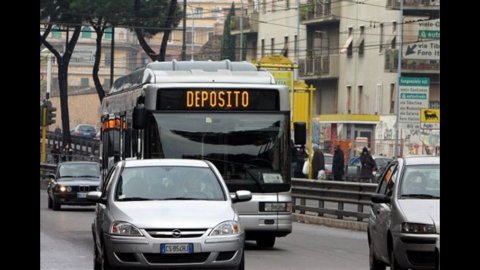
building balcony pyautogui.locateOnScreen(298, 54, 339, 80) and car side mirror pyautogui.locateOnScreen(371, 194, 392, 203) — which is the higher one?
building balcony pyautogui.locateOnScreen(298, 54, 339, 80)

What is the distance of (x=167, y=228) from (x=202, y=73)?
7293 millimetres

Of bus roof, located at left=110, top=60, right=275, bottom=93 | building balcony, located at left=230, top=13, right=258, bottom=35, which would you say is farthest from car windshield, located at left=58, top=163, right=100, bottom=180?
building balcony, located at left=230, top=13, right=258, bottom=35

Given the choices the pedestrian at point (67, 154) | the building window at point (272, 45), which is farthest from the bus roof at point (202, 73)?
the building window at point (272, 45)

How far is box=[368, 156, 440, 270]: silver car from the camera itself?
46.3ft

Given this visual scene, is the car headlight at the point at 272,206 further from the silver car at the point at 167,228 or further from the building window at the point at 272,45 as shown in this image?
the building window at the point at 272,45

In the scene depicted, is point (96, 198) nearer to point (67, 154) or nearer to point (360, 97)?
point (67, 154)

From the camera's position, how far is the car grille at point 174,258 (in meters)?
13.6

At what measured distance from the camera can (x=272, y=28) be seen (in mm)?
74312

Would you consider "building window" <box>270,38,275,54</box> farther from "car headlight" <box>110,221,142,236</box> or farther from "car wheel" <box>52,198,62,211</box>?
"car headlight" <box>110,221,142,236</box>

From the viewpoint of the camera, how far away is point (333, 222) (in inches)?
1101

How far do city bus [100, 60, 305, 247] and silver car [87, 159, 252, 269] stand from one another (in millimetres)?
4936

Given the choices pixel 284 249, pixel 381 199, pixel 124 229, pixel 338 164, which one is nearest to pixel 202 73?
pixel 284 249

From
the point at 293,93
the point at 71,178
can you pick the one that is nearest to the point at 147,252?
the point at 71,178

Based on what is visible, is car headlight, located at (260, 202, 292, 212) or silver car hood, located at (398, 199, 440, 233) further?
car headlight, located at (260, 202, 292, 212)
